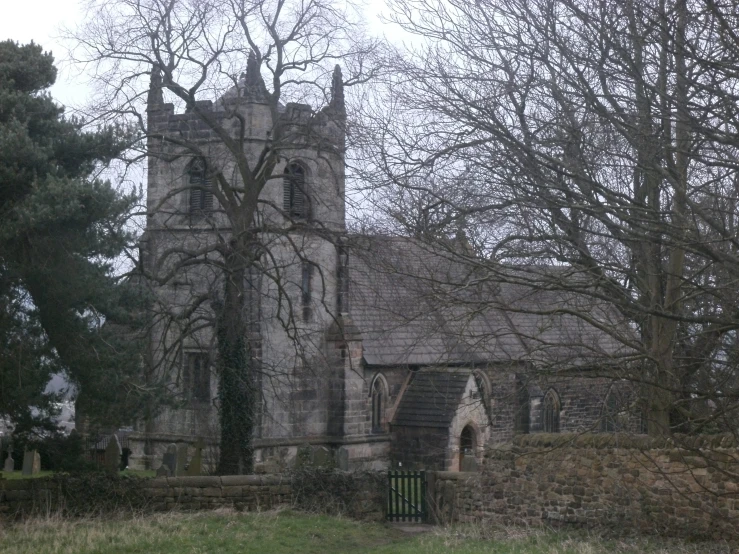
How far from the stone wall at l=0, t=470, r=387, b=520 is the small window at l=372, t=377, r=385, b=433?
419 inches

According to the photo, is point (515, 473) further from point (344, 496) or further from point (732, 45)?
point (732, 45)

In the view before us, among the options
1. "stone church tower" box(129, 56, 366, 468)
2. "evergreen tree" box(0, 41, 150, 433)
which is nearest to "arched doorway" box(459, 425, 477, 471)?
"stone church tower" box(129, 56, 366, 468)

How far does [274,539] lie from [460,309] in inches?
329

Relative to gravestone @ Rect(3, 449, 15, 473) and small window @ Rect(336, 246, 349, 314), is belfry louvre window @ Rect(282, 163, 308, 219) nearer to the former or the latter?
small window @ Rect(336, 246, 349, 314)

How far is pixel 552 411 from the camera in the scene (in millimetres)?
33125

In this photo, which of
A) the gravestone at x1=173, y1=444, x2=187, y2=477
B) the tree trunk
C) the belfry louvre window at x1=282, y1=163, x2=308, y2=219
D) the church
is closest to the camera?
the tree trunk

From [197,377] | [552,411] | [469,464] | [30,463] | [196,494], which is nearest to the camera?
[196,494]

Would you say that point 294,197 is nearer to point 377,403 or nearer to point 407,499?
point 377,403

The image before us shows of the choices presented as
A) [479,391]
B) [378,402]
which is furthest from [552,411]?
[479,391]

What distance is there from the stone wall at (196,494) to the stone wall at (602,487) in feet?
6.22

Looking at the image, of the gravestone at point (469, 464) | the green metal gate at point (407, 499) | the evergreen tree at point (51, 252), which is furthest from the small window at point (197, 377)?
the evergreen tree at point (51, 252)

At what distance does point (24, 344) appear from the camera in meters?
14.4

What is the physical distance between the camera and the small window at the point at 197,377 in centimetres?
2658

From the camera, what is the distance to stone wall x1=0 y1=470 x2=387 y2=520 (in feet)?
50.5
